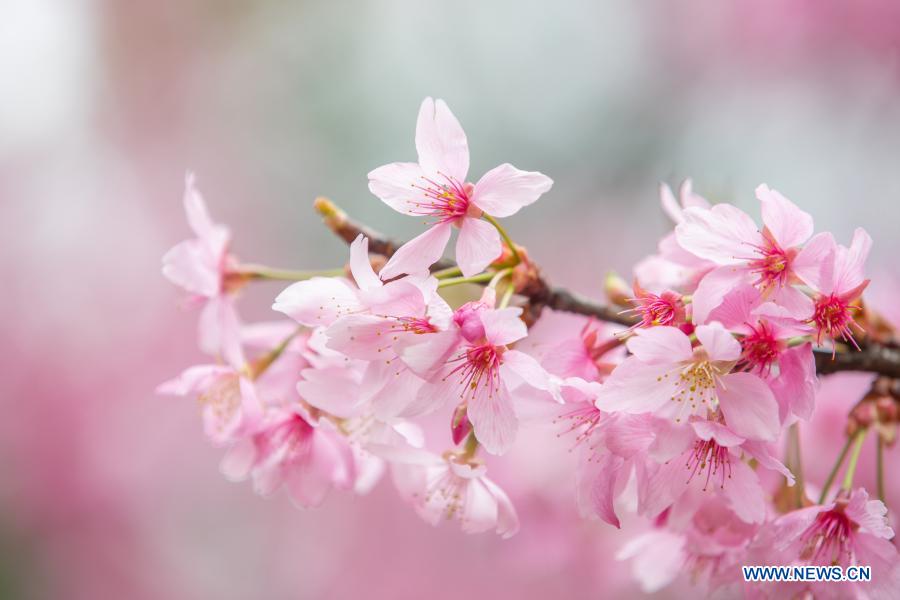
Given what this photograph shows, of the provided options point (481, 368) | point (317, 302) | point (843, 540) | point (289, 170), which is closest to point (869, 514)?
point (843, 540)

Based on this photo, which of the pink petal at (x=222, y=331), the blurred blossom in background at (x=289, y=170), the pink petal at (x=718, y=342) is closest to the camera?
the pink petal at (x=718, y=342)

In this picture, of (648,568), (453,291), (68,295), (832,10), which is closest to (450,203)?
(453,291)

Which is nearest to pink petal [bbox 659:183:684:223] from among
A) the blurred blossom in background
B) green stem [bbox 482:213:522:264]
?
green stem [bbox 482:213:522:264]

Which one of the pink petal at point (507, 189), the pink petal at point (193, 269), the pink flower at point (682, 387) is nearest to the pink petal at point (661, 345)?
the pink flower at point (682, 387)

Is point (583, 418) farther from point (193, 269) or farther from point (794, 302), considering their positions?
point (193, 269)

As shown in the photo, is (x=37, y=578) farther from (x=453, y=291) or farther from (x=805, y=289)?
(x=805, y=289)

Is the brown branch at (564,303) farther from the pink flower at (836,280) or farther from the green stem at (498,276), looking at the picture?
the pink flower at (836,280)

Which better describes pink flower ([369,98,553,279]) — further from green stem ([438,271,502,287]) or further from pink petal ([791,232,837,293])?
pink petal ([791,232,837,293])
